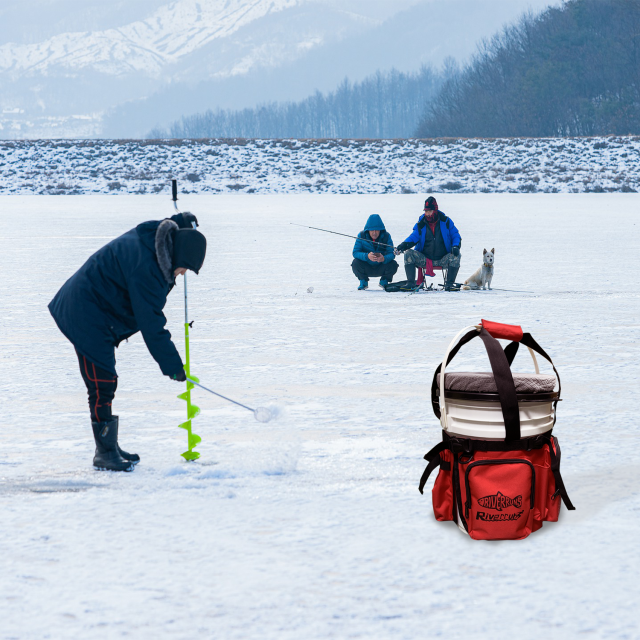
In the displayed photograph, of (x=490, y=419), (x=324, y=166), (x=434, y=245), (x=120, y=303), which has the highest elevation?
(x=324, y=166)

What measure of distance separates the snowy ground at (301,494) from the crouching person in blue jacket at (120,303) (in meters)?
0.35

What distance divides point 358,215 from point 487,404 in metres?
20.3

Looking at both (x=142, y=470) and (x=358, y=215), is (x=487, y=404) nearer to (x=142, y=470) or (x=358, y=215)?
(x=142, y=470)

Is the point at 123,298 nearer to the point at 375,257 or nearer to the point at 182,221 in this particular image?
the point at 182,221

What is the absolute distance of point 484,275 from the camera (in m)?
10.3

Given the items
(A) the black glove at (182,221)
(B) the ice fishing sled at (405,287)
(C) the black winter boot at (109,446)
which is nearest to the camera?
(A) the black glove at (182,221)

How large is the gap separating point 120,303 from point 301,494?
1098 millimetres

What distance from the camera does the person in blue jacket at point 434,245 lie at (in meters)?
10.4

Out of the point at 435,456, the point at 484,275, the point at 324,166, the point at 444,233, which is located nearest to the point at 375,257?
the point at 444,233

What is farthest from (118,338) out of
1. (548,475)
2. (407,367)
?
(407,367)

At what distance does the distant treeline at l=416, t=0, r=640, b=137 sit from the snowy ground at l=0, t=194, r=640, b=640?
211ft

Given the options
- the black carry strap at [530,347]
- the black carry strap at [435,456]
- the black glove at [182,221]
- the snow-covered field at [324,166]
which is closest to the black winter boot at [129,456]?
the black glove at [182,221]

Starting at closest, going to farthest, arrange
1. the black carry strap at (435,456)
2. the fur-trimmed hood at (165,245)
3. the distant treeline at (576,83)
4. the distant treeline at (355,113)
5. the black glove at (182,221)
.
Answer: the black carry strap at (435,456), the fur-trimmed hood at (165,245), the black glove at (182,221), the distant treeline at (576,83), the distant treeline at (355,113)

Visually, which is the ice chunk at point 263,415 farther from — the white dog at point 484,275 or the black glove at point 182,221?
the white dog at point 484,275
